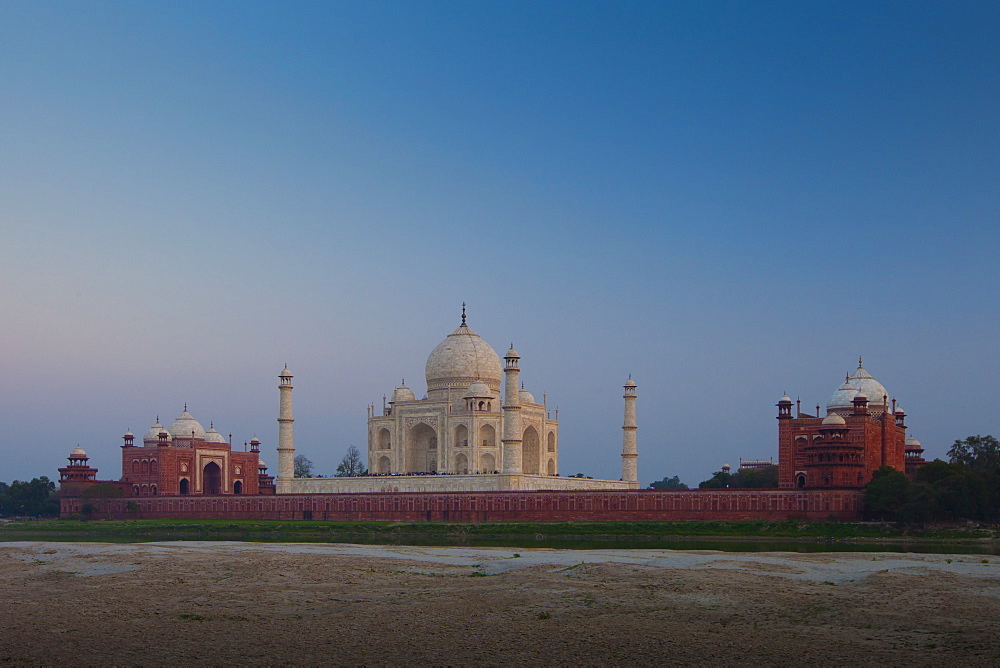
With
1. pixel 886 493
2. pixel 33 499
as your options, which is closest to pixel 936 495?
pixel 886 493

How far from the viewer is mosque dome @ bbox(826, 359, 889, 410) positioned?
58906mm

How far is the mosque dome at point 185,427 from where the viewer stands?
76.9 meters

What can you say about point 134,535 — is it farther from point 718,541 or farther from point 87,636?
point 87,636

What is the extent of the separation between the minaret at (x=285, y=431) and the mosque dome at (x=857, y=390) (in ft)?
101

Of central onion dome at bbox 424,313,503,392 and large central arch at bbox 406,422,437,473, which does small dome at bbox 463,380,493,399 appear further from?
large central arch at bbox 406,422,437,473

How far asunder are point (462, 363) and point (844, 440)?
25156 mm

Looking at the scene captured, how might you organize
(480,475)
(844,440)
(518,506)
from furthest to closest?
(480,475) < (518,506) < (844,440)

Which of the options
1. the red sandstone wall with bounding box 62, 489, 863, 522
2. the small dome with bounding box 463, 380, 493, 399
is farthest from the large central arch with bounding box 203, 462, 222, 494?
the small dome with bounding box 463, 380, 493, 399

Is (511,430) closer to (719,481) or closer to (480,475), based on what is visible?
(480,475)

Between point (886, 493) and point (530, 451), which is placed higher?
point (530, 451)

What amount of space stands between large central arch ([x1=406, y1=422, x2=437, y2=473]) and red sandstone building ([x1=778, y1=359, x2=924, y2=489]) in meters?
22.9

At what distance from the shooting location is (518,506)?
57.2 metres

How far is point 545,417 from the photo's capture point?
69.8m

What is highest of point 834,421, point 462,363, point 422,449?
point 462,363
